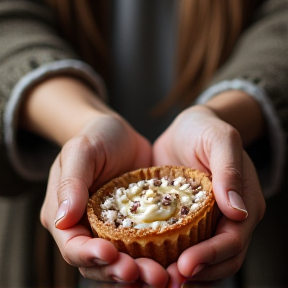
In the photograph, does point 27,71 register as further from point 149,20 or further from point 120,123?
point 149,20

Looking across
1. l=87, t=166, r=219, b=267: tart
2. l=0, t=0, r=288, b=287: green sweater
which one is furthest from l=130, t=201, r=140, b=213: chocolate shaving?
l=0, t=0, r=288, b=287: green sweater

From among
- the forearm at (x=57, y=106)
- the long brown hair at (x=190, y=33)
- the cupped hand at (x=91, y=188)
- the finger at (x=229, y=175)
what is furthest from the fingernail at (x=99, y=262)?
the long brown hair at (x=190, y=33)

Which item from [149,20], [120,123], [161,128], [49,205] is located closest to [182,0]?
[149,20]

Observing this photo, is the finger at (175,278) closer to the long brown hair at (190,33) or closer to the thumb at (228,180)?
the thumb at (228,180)

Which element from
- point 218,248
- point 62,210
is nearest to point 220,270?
point 218,248

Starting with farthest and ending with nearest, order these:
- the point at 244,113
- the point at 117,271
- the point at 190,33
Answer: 1. the point at 190,33
2. the point at 244,113
3. the point at 117,271

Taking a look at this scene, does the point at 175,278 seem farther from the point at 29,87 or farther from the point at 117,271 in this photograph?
the point at 29,87
